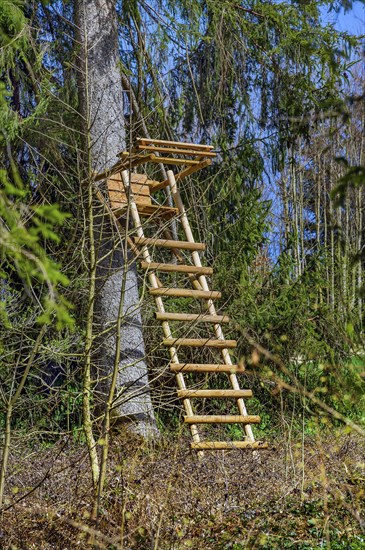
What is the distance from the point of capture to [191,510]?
504 cm

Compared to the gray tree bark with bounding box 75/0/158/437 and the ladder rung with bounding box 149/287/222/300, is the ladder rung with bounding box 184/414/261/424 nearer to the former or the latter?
the ladder rung with bounding box 149/287/222/300

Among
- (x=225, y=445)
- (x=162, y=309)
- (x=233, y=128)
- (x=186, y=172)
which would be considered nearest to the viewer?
(x=225, y=445)

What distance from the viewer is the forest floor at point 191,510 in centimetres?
449

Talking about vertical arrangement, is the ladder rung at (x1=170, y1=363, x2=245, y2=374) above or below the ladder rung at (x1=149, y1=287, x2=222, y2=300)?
below

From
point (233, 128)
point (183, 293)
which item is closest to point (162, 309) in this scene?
point (183, 293)

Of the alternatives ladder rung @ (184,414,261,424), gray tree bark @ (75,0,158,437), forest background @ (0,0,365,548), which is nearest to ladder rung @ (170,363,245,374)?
ladder rung @ (184,414,261,424)

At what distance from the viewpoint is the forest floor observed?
4.49 m

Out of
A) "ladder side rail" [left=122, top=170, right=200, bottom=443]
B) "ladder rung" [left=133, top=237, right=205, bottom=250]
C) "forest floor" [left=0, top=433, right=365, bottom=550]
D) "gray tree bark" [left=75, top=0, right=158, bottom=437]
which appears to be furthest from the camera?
"gray tree bark" [left=75, top=0, right=158, bottom=437]

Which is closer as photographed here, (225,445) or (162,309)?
(225,445)

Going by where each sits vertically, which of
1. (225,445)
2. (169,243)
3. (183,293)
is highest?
(169,243)

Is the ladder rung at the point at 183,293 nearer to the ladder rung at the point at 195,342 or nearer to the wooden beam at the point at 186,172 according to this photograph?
the ladder rung at the point at 195,342

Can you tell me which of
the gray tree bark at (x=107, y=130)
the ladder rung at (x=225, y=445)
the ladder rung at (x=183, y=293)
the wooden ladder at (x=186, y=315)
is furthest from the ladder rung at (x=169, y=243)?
the ladder rung at (x=225, y=445)

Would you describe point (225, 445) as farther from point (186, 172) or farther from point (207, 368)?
point (186, 172)

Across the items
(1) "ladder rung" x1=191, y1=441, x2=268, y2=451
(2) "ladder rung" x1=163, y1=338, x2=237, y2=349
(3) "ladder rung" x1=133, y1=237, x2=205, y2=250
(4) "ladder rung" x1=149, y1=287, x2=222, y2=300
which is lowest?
(1) "ladder rung" x1=191, y1=441, x2=268, y2=451
